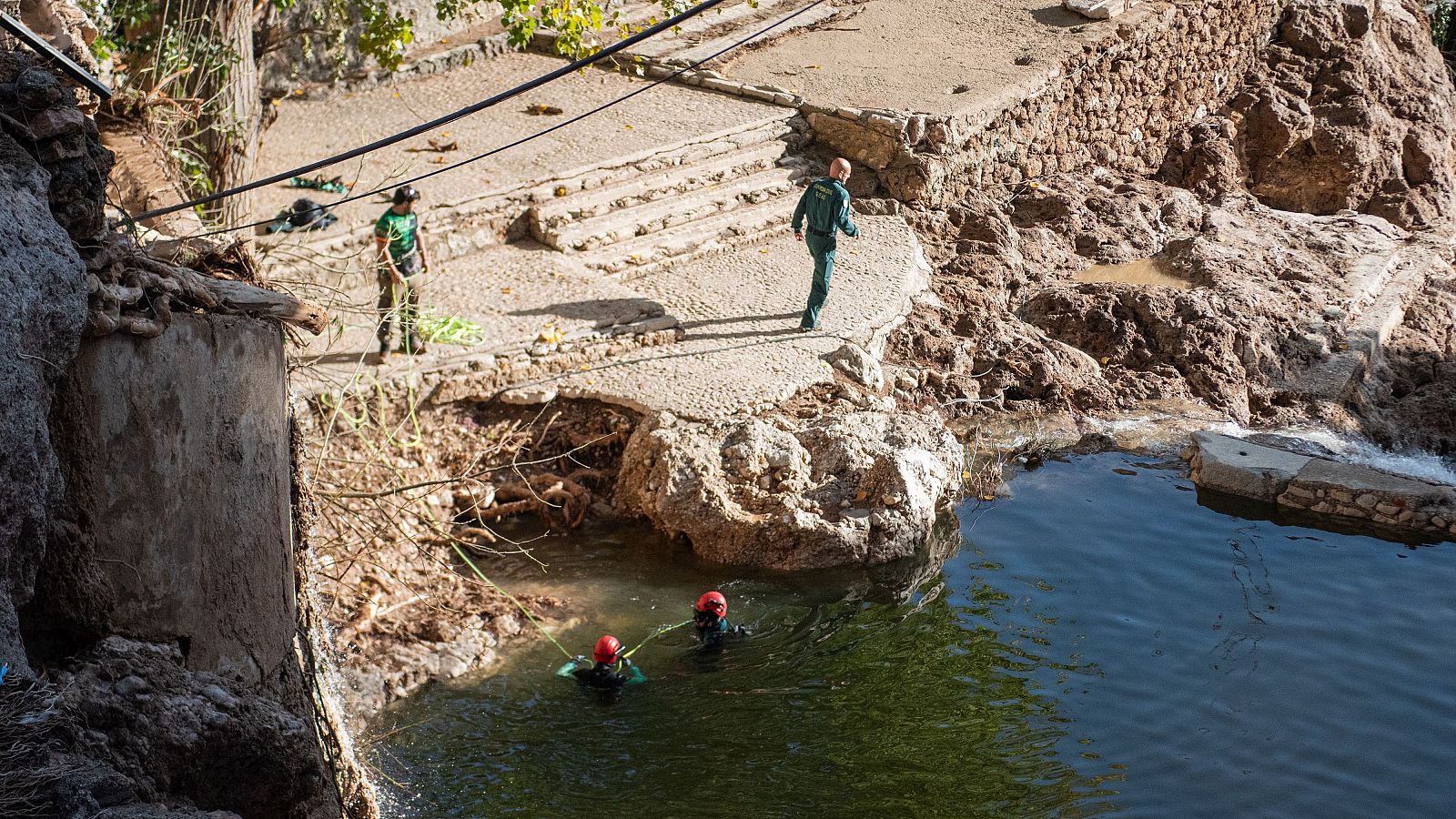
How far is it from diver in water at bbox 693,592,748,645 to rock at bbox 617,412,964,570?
0.88 m

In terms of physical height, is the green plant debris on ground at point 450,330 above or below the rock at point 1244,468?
above

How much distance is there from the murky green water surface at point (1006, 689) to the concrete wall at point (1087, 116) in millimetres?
4961

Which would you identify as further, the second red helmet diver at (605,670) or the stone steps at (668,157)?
the stone steps at (668,157)

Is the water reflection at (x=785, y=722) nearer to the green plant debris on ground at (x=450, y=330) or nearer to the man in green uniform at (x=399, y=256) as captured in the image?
the green plant debris on ground at (x=450, y=330)

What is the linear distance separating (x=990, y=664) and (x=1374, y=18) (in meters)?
14.8

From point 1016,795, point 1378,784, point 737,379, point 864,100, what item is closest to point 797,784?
point 1016,795

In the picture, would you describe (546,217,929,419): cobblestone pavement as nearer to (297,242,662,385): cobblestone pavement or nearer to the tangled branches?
(297,242,662,385): cobblestone pavement

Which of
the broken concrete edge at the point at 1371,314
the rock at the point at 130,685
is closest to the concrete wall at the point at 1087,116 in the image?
the broken concrete edge at the point at 1371,314

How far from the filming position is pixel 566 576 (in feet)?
30.1

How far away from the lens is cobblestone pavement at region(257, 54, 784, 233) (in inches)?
480

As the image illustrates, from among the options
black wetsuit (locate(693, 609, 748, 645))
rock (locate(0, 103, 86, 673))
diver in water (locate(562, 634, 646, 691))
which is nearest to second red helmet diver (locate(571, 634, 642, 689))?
diver in water (locate(562, 634, 646, 691))

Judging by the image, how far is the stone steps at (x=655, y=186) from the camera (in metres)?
12.0

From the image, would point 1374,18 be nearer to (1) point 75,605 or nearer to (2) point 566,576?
(2) point 566,576

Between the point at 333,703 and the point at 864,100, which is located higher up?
the point at 864,100
